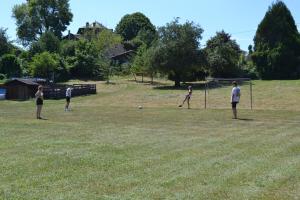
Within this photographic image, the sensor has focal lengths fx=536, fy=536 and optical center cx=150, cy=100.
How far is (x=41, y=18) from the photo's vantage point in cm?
9769

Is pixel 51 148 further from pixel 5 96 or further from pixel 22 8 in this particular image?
pixel 22 8

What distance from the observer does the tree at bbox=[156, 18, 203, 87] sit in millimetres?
57875

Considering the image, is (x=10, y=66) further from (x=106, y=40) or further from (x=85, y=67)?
(x=106, y=40)

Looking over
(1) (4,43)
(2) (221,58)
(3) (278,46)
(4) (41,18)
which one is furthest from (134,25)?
(3) (278,46)

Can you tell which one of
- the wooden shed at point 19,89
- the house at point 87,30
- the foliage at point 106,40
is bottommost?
the wooden shed at point 19,89

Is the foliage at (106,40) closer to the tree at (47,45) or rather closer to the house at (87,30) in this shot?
the house at (87,30)

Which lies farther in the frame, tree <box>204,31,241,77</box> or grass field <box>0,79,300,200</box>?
tree <box>204,31,241,77</box>

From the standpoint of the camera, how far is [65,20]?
9925 centimetres

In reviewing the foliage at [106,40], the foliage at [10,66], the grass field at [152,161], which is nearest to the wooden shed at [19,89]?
the foliage at [10,66]

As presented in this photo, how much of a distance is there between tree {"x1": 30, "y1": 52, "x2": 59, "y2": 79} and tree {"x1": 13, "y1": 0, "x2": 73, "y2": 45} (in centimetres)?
2953

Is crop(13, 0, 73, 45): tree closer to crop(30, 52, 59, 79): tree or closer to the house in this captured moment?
the house

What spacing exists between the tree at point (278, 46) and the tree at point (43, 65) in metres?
25.1

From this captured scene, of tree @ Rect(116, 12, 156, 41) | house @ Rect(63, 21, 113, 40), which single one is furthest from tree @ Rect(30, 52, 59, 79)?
tree @ Rect(116, 12, 156, 41)

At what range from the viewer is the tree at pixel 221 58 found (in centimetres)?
6225
